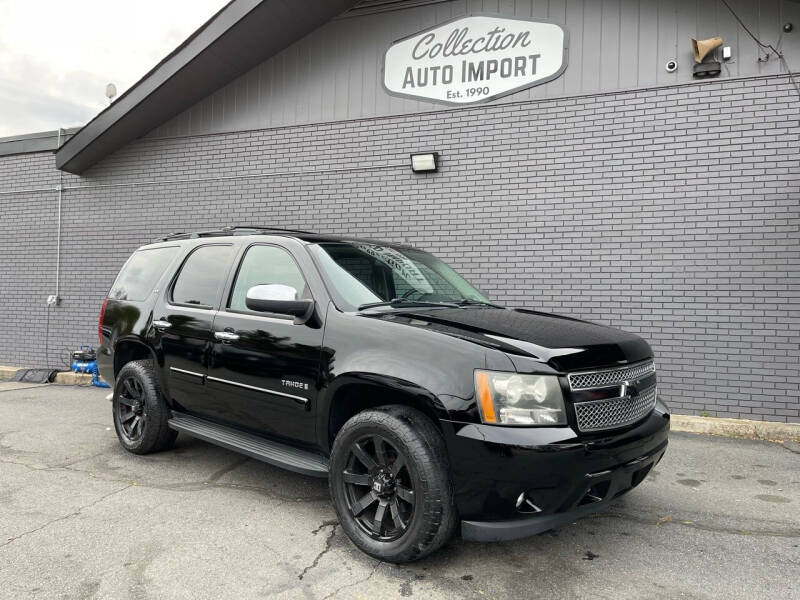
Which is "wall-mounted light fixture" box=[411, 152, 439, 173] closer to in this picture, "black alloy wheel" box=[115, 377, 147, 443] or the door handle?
the door handle

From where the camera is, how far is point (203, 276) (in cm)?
433

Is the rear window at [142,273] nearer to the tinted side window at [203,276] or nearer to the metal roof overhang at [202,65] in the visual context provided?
the tinted side window at [203,276]

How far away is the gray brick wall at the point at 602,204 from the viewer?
600 centimetres

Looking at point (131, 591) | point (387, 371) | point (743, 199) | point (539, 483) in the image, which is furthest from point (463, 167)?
point (131, 591)

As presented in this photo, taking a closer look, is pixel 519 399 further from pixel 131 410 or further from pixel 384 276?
pixel 131 410

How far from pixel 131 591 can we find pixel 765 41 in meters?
7.45

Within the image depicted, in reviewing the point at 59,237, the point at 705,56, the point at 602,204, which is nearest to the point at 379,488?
the point at 602,204

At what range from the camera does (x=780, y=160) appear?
5980 millimetres

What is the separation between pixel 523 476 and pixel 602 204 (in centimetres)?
488

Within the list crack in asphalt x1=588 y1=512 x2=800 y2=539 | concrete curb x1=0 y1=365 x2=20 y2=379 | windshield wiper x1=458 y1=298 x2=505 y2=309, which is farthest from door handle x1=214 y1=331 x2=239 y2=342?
concrete curb x1=0 y1=365 x2=20 y2=379

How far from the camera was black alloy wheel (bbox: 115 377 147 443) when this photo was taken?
15.1ft

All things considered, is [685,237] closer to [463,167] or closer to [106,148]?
[463,167]

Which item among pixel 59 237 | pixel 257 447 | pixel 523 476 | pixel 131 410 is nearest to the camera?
pixel 523 476

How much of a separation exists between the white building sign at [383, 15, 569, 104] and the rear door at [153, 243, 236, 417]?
14.2 feet
